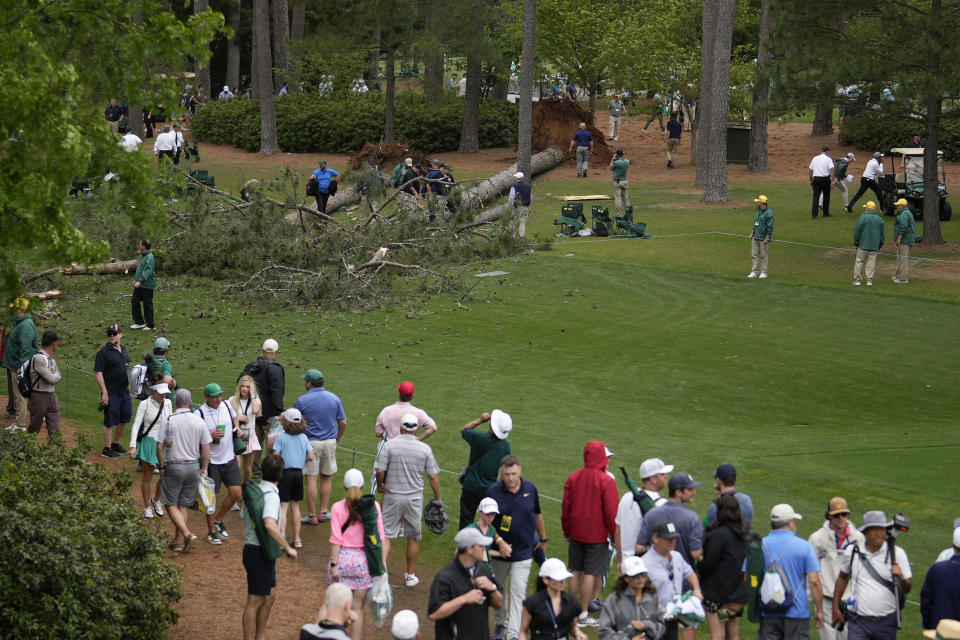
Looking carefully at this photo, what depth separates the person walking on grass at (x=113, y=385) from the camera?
1398 cm

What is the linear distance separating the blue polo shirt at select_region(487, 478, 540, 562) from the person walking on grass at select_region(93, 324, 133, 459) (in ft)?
21.0

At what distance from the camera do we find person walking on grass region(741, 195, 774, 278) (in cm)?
2425

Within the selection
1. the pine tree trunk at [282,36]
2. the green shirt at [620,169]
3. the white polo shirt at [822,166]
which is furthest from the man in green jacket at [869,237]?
the pine tree trunk at [282,36]

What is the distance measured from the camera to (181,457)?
11.3 m

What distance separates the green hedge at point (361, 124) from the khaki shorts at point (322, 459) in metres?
33.8

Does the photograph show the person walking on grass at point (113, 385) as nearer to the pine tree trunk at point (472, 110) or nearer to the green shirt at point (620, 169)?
the green shirt at point (620, 169)

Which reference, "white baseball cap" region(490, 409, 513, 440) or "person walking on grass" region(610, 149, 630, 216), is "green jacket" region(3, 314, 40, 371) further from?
"person walking on grass" region(610, 149, 630, 216)

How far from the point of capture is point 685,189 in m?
38.2

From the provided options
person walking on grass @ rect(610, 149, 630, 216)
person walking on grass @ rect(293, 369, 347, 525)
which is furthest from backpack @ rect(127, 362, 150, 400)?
person walking on grass @ rect(610, 149, 630, 216)

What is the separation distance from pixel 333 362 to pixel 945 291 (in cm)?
1302

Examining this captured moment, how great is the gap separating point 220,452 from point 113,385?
2989 millimetres

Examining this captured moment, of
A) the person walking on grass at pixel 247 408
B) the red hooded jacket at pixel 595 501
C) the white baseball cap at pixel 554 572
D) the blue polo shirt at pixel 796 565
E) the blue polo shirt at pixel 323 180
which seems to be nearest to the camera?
the white baseball cap at pixel 554 572

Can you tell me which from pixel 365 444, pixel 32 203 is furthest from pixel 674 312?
pixel 32 203

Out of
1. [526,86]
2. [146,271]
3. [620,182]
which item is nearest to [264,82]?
[526,86]
